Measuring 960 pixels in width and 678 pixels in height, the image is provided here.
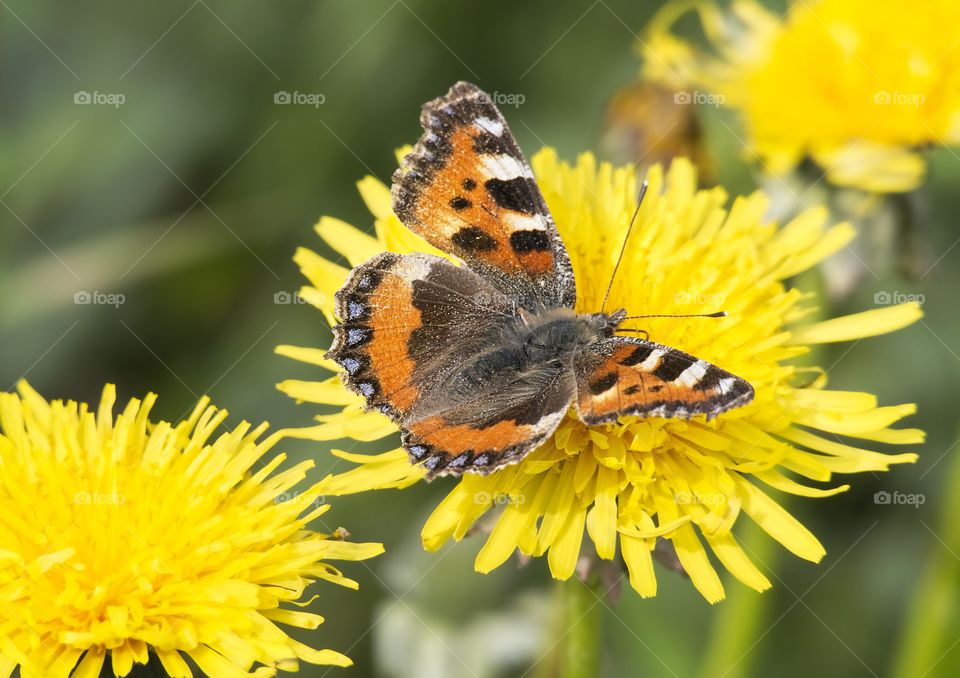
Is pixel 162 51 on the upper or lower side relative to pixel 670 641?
upper

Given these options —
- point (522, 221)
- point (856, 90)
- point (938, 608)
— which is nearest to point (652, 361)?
point (522, 221)

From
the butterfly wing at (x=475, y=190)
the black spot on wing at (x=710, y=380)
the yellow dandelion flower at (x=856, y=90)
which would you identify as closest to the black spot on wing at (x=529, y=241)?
the butterfly wing at (x=475, y=190)

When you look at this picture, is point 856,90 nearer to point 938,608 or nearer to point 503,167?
point 503,167

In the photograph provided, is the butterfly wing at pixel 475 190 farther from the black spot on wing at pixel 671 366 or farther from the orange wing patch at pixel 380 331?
the black spot on wing at pixel 671 366

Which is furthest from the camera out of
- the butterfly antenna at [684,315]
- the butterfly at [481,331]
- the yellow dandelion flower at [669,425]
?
the butterfly antenna at [684,315]

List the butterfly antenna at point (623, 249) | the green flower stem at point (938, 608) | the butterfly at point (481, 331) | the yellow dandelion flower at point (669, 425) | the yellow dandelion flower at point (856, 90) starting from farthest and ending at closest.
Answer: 1. the yellow dandelion flower at point (856, 90)
2. the green flower stem at point (938, 608)
3. the butterfly antenna at point (623, 249)
4. the yellow dandelion flower at point (669, 425)
5. the butterfly at point (481, 331)

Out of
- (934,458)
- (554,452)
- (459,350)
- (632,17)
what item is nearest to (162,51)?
(632,17)

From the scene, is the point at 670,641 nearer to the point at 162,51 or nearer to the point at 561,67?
the point at 561,67
